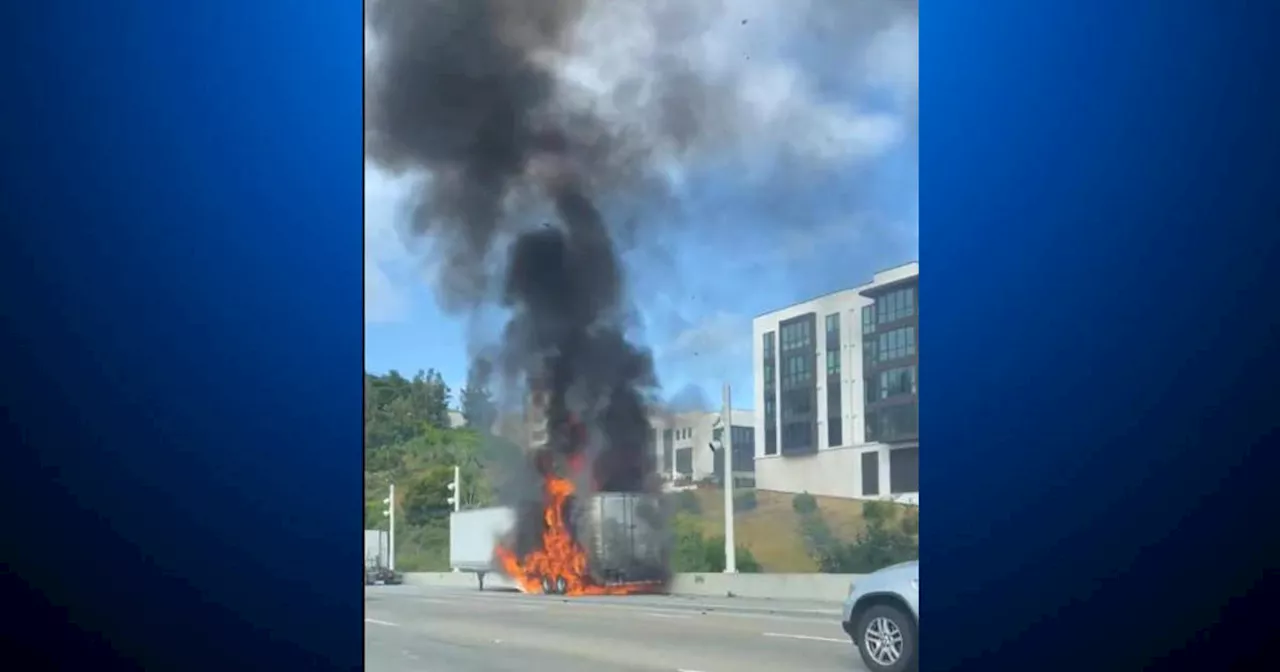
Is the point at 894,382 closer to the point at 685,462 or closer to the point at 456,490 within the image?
the point at 685,462

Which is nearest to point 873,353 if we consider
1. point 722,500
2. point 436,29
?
point 722,500

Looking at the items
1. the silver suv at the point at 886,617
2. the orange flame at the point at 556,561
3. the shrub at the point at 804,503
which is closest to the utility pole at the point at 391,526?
the orange flame at the point at 556,561

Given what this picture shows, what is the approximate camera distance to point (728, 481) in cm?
291

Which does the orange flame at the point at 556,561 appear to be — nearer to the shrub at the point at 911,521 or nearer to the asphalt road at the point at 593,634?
the asphalt road at the point at 593,634

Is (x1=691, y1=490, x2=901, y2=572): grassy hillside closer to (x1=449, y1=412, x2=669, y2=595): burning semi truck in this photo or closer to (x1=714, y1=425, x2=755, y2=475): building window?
(x1=714, y1=425, x2=755, y2=475): building window

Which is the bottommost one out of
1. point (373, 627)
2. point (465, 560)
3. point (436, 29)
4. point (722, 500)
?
point (373, 627)

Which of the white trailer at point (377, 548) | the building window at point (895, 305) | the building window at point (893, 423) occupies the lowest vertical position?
the white trailer at point (377, 548)

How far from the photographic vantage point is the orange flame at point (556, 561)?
9.69 feet

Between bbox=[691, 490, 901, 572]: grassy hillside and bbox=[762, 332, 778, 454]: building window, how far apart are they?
0.16 meters

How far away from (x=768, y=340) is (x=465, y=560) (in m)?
1.16

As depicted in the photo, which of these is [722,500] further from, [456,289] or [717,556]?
[456,289]

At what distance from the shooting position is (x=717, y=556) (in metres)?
2.91

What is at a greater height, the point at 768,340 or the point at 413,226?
the point at 413,226

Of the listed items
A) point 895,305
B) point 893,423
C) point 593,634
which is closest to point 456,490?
point 593,634
